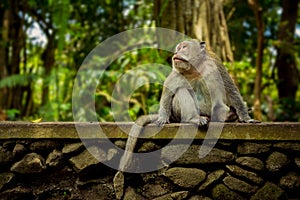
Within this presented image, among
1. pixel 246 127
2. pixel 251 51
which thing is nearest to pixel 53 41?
pixel 251 51

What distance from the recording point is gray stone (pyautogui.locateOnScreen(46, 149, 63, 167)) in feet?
11.0

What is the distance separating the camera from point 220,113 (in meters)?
3.56

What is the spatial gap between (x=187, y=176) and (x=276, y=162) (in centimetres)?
72

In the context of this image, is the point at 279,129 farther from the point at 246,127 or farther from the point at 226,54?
the point at 226,54

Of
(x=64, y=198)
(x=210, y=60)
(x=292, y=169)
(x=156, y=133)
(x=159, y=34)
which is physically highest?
(x=159, y=34)

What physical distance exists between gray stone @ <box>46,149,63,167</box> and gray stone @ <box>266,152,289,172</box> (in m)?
1.73

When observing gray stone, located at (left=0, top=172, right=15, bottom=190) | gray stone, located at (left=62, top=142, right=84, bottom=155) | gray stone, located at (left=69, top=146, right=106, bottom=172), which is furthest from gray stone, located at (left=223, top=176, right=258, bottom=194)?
gray stone, located at (left=0, top=172, right=15, bottom=190)

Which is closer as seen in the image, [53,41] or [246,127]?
[246,127]

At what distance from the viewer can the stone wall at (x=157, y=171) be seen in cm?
318

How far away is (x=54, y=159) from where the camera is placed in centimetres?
336

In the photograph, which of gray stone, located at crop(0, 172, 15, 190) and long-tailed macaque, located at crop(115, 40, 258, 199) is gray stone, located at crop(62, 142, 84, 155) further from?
long-tailed macaque, located at crop(115, 40, 258, 199)

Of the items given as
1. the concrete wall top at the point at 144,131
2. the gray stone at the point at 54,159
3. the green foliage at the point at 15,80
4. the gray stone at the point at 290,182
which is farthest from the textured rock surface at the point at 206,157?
the green foliage at the point at 15,80

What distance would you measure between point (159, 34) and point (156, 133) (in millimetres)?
2434

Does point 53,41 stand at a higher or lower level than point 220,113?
higher
